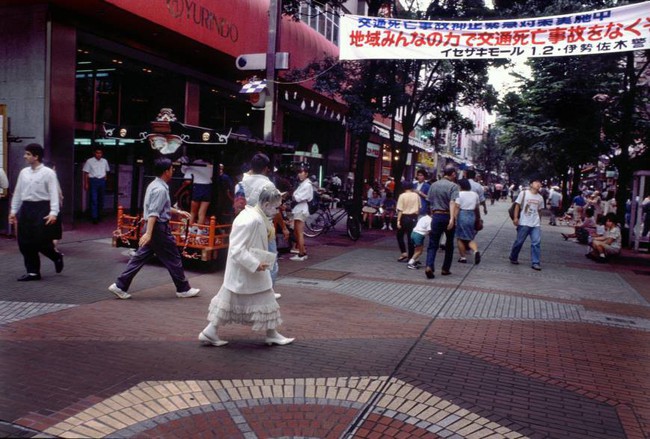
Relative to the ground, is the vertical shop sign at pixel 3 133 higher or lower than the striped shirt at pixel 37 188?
higher

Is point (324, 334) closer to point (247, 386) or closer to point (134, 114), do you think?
point (247, 386)

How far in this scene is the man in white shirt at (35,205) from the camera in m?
7.13

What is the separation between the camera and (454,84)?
19125 mm

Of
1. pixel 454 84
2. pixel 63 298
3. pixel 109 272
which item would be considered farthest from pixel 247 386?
pixel 454 84

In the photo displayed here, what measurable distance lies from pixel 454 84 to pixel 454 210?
11.0 m

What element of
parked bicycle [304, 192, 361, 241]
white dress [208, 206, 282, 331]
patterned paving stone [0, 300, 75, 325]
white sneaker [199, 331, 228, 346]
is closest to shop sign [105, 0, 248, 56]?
parked bicycle [304, 192, 361, 241]

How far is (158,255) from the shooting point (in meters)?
6.75

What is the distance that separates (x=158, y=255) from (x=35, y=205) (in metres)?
1.92

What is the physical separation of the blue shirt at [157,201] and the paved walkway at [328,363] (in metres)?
1.07

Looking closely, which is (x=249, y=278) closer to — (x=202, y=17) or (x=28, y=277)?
(x=28, y=277)

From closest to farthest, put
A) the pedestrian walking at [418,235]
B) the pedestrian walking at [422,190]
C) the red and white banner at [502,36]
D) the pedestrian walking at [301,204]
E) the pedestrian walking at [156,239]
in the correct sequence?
the pedestrian walking at [156,239] < the red and white banner at [502,36] < the pedestrian walking at [301,204] < the pedestrian walking at [418,235] < the pedestrian walking at [422,190]

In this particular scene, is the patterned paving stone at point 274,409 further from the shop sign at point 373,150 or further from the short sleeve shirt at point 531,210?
the shop sign at point 373,150

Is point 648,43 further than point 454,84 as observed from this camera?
No

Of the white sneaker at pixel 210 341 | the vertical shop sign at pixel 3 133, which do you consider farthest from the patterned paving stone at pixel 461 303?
the vertical shop sign at pixel 3 133
